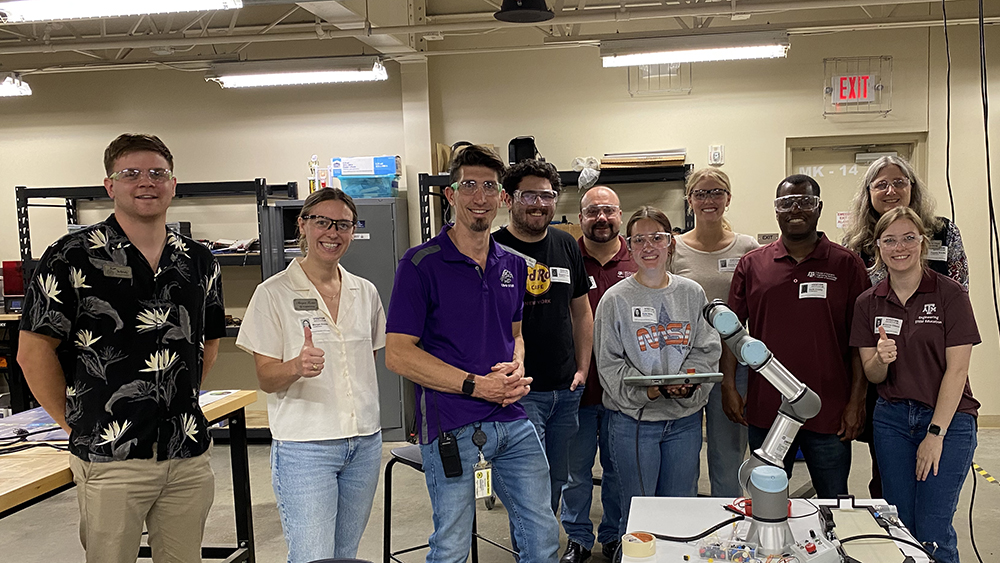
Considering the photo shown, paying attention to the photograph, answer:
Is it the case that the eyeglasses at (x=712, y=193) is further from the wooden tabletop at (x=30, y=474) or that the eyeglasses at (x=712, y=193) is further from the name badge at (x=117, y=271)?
the wooden tabletop at (x=30, y=474)

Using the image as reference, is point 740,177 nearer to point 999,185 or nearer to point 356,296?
point 999,185

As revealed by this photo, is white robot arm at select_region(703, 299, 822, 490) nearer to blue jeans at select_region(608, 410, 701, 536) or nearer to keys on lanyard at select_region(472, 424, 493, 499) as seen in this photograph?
keys on lanyard at select_region(472, 424, 493, 499)

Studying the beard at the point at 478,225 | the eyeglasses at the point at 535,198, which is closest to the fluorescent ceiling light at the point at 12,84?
the eyeglasses at the point at 535,198

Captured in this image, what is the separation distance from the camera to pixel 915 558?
1.65m

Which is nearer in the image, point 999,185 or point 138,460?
point 138,460

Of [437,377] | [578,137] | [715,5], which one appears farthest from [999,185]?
[437,377]

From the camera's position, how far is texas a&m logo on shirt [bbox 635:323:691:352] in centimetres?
270

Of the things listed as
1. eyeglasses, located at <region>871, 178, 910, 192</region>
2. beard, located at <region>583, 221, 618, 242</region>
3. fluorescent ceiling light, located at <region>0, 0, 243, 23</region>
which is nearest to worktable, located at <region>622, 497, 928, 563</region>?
beard, located at <region>583, 221, 618, 242</region>

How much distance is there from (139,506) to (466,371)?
102 cm

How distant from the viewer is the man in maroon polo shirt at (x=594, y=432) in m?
3.18

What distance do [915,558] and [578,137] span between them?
454cm

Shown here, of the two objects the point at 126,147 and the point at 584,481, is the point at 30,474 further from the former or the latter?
the point at 584,481

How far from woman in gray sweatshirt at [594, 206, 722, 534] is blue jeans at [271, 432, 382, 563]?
100cm

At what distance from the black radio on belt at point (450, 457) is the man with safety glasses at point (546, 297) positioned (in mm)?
715
